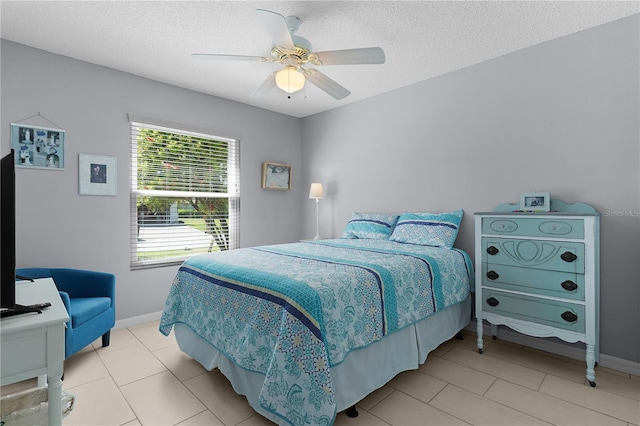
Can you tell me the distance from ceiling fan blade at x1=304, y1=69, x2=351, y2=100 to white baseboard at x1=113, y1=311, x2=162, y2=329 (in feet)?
9.22

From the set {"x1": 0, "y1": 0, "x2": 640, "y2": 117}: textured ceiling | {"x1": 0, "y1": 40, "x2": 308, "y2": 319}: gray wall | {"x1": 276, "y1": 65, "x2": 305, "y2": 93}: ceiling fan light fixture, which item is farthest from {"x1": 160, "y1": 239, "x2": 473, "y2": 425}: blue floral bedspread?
{"x1": 0, "y1": 0, "x2": 640, "y2": 117}: textured ceiling

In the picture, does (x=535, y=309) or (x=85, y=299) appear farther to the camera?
(x=85, y=299)

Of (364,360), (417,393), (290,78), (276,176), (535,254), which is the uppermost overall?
(290,78)

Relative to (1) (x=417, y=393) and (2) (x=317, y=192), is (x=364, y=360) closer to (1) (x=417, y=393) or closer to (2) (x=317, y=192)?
(1) (x=417, y=393)

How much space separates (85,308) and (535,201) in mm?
3533

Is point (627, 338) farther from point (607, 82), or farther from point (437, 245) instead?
point (607, 82)

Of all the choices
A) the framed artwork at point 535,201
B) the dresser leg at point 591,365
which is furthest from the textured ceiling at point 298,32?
the dresser leg at point 591,365

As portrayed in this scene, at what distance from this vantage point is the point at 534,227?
2.36m

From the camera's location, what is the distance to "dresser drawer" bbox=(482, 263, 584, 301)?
219cm

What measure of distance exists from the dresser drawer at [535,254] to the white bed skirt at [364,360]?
1.82ft

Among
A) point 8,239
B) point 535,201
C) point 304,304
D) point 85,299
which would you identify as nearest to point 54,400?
point 8,239

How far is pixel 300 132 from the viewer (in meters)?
4.85

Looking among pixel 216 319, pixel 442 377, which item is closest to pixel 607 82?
pixel 442 377

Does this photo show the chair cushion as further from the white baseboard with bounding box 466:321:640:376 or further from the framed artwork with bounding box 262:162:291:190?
the white baseboard with bounding box 466:321:640:376
